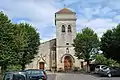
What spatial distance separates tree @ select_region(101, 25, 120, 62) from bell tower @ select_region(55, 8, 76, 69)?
2160 cm

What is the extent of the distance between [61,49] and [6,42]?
41.8m

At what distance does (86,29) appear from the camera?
6981cm

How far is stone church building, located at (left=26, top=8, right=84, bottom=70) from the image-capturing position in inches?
3100

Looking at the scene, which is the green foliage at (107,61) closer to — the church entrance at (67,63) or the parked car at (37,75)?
the church entrance at (67,63)

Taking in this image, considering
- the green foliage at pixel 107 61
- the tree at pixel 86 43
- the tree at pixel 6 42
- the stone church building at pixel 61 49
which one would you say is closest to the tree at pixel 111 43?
the tree at pixel 86 43

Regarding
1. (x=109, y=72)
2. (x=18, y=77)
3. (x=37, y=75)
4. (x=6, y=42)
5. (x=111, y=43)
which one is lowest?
(x=18, y=77)

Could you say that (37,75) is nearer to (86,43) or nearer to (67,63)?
(86,43)

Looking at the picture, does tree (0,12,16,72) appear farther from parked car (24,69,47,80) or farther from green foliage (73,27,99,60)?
green foliage (73,27,99,60)

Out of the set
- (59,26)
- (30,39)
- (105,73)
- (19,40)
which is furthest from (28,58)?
(59,26)

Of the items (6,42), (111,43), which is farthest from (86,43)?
(6,42)

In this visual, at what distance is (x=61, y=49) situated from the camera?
79062 mm

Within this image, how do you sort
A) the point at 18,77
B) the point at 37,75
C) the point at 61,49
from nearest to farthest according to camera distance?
the point at 18,77 → the point at 37,75 → the point at 61,49

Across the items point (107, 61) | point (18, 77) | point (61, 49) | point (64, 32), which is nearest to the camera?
A: point (18, 77)

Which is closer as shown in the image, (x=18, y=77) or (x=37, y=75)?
(x=18, y=77)
